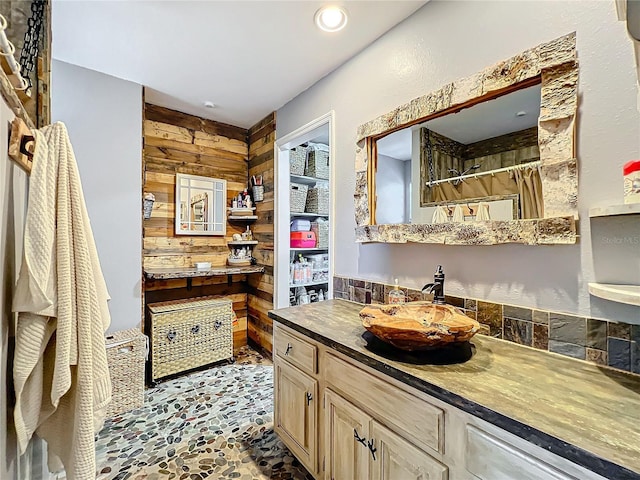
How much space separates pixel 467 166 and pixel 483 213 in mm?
249

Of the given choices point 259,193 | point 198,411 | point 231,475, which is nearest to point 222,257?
point 259,193

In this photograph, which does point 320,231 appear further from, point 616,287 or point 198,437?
point 616,287

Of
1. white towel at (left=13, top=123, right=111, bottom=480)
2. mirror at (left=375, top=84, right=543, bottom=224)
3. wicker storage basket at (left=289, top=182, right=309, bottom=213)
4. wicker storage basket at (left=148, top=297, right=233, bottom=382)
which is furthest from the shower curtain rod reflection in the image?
wicker storage basket at (left=148, top=297, right=233, bottom=382)

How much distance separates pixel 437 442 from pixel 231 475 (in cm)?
128

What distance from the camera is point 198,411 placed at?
2.14m

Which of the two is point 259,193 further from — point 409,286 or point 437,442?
point 437,442

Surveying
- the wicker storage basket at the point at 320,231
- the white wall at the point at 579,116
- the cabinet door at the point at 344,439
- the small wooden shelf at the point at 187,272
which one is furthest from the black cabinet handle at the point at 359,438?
the wicker storage basket at the point at 320,231

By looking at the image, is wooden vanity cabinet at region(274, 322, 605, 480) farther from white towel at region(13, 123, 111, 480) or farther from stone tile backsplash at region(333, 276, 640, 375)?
white towel at region(13, 123, 111, 480)

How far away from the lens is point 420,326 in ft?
3.55

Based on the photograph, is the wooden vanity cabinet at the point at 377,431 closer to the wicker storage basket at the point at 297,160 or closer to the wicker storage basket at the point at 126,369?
the wicker storage basket at the point at 126,369

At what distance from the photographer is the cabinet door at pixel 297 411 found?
1.40m

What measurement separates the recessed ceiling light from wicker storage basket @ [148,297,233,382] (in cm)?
246

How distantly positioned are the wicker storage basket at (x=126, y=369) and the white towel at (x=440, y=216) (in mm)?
2280

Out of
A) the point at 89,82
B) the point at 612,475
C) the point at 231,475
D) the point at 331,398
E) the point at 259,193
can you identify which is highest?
the point at 89,82
